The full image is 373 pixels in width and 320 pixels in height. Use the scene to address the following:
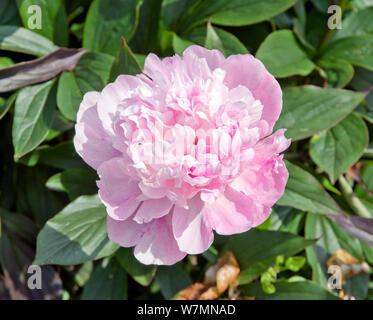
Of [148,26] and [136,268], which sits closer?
[136,268]

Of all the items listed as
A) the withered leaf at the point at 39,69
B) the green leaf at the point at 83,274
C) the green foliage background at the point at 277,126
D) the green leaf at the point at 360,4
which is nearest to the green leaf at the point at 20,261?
the green foliage background at the point at 277,126

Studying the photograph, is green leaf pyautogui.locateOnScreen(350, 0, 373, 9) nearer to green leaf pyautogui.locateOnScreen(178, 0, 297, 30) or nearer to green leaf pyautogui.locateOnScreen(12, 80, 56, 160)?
green leaf pyautogui.locateOnScreen(178, 0, 297, 30)

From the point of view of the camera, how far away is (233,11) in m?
1.15

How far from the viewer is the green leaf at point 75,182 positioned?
1084mm

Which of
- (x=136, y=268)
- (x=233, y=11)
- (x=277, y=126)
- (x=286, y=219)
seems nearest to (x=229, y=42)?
(x=233, y=11)

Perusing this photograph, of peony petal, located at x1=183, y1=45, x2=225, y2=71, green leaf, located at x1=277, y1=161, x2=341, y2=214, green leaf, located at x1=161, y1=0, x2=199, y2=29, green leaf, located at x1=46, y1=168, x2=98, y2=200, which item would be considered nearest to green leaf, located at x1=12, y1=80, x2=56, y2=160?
green leaf, located at x1=46, y1=168, x2=98, y2=200

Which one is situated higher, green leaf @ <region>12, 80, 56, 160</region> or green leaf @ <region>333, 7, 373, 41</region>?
green leaf @ <region>333, 7, 373, 41</region>

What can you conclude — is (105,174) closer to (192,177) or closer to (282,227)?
(192,177)

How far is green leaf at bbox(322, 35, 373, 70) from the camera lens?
119 centimetres

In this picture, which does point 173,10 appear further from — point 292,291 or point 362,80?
point 292,291

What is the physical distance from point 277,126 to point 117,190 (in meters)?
0.40

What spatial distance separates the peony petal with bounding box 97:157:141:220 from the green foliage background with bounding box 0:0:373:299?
0.25 metres
